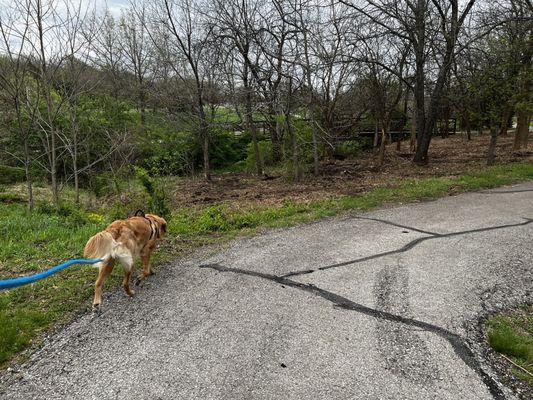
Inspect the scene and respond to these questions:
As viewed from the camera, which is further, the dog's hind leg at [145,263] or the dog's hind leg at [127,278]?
the dog's hind leg at [145,263]

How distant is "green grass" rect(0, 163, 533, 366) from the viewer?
Answer: 156 inches

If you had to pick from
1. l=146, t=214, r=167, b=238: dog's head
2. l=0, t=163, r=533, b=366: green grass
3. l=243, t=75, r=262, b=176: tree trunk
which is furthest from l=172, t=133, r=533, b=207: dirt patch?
l=146, t=214, r=167, b=238: dog's head

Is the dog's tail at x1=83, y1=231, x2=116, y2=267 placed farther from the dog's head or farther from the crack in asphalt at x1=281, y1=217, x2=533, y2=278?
the crack in asphalt at x1=281, y1=217, x2=533, y2=278

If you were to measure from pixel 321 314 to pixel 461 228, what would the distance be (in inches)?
165

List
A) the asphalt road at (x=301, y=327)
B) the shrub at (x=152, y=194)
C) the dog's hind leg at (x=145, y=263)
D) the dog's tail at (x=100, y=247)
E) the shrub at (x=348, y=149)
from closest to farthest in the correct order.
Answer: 1. the asphalt road at (x=301, y=327)
2. the dog's tail at (x=100, y=247)
3. the dog's hind leg at (x=145, y=263)
4. the shrub at (x=152, y=194)
5. the shrub at (x=348, y=149)

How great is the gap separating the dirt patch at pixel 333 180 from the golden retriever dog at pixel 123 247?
534cm

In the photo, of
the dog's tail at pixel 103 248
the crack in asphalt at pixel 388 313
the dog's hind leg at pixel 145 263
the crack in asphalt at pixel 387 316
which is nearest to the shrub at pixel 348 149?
the crack in asphalt at pixel 388 313

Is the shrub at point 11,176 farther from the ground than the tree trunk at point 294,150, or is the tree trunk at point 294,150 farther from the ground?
the tree trunk at point 294,150

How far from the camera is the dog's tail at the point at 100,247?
3.90 meters

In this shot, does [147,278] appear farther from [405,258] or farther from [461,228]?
[461,228]

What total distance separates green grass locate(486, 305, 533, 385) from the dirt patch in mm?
6176

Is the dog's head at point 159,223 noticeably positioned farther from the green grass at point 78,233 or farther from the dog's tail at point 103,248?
the dog's tail at point 103,248

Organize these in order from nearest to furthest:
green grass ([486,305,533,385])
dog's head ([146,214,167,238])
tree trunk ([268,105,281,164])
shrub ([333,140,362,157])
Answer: green grass ([486,305,533,385])
dog's head ([146,214,167,238])
tree trunk ([268,105,281,164])
shrub ([333,140,362,157])

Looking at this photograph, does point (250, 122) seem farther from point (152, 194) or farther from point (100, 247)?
point (100, 247)
